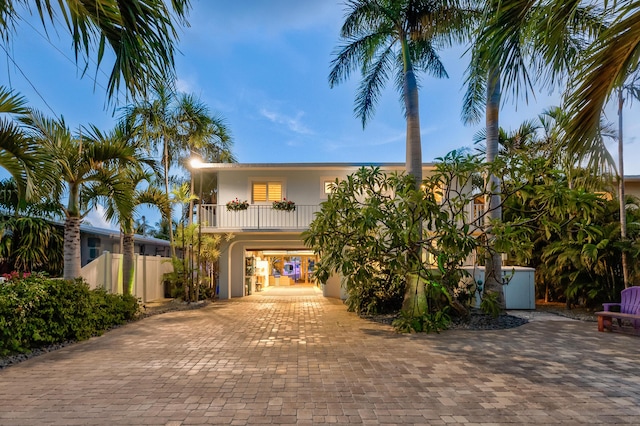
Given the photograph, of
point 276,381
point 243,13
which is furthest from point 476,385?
point 243,13

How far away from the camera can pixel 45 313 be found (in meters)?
6.28

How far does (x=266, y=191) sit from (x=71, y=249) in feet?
28.2

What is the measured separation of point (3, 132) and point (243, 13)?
435 cm

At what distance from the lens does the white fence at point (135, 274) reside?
33.1ft

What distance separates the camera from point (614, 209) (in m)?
10.5

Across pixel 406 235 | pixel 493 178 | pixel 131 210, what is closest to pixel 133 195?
pixel 131 210

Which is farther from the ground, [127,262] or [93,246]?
[93,246]

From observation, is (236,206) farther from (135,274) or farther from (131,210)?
(131,210)

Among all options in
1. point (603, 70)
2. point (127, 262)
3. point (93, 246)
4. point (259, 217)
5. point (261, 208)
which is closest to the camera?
point (603, 70)

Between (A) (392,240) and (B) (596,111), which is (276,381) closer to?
(A) (392,240)

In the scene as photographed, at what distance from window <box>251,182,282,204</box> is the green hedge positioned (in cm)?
823

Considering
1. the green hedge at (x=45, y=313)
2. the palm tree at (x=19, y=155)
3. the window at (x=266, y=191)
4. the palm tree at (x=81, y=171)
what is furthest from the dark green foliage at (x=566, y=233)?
the window at (x=266, y=191)

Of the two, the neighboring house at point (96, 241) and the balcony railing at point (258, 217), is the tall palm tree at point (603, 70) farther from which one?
the neighboring house at point (96, 241)

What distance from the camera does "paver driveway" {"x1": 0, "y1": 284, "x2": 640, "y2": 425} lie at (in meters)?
3.66
